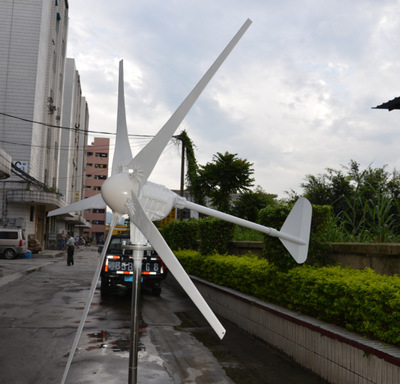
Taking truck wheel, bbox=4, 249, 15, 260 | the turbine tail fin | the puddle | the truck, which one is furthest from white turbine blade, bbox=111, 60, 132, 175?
truck wheel, bbox=4, 249, 15, 260

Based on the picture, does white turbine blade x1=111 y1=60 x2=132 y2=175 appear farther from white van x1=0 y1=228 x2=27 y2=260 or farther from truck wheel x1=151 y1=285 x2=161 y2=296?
white van x1=0 y1=228 x2=27 y2=260

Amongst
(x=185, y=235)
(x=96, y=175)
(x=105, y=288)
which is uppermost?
(x=96, y=175)

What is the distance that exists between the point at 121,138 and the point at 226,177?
19.5 metres

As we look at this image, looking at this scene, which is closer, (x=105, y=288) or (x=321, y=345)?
(x=321, y=345)

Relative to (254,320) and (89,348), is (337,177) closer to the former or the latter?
(254,320)

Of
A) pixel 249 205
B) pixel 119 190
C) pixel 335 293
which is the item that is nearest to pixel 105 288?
pixel 335 293

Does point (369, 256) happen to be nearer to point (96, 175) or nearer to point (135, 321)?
point (135, 321)

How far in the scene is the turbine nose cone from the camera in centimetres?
394

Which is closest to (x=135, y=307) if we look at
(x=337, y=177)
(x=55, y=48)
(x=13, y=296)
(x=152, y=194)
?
(x=152, y=194)

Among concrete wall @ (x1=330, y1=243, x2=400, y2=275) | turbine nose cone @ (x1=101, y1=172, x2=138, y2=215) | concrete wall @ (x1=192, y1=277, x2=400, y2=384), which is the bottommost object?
concrete wall @ (x1=192, y1=277, x2=400, y2=384)

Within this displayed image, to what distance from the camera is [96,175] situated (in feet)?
398

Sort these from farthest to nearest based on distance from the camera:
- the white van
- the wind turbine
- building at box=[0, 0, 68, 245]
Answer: building at box=[0, 0, 68, 245] → the white van → the wind turbine

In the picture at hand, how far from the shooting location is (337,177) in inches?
1111

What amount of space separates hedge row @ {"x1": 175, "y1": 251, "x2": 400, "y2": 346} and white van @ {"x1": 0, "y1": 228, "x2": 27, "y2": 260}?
24.0 meters
